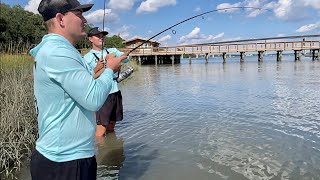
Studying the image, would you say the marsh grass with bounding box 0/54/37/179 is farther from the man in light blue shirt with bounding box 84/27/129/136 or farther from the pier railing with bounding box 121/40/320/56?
the pier railing with bounding box 121/40/320/56

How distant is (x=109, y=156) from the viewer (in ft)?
20.1

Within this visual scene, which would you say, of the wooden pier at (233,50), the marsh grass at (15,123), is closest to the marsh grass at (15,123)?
the marsh grass at (15,123)

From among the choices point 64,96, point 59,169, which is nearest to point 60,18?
point 64,96

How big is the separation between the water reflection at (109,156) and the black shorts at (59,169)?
277 centimetres

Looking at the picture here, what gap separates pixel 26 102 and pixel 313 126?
596 cm

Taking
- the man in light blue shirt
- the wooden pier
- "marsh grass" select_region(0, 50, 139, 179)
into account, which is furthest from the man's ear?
the wooden pier

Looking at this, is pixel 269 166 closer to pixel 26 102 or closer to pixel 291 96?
pixel 26 102

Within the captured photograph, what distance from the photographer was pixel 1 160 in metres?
5.14

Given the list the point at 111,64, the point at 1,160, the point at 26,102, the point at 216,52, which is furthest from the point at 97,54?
the point at 216,52

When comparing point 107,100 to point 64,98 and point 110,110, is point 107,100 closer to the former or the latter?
point 110,110

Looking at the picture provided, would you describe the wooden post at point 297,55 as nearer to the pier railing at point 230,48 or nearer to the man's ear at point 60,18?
the pier railing at point 230,48

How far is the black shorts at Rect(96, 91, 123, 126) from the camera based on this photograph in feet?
21.1

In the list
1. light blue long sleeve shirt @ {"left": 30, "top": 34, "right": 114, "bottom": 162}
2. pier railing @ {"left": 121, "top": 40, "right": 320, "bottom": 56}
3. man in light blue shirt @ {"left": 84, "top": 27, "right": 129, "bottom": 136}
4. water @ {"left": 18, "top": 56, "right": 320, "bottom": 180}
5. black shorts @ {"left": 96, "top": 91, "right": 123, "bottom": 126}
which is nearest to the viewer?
light blue long sleeve shirt @ {"left": 30, "top": 34, "right": 114, "bottom": 162}

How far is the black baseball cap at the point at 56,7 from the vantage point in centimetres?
226
